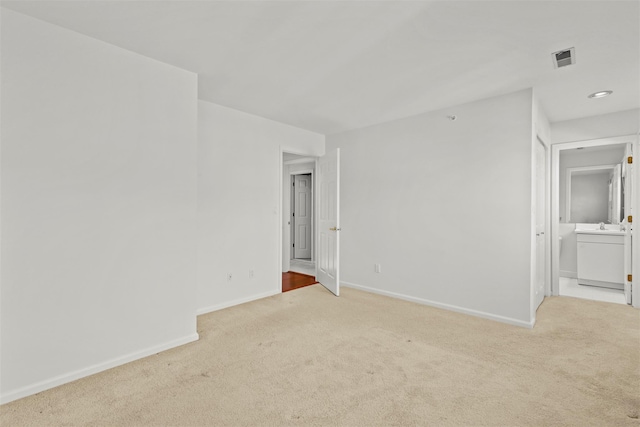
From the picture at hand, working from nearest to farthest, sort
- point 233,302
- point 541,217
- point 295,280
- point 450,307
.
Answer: point 450,307 < point 233,302 < point 541,217 < point 295,280

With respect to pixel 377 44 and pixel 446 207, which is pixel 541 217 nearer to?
pixel 446 207

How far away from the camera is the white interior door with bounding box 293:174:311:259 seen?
7320 mm

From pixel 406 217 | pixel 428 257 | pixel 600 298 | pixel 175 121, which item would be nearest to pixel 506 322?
pixel 428 257

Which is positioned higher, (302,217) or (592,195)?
(592,195)

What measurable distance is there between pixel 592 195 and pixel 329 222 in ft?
15.5

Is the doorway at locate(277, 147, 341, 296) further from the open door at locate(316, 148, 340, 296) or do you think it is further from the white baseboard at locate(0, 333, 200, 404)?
the white baseboard at locate(0, 333, 200, 404)

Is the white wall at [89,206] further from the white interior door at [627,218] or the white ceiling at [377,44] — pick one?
the white interior door at [627,218]

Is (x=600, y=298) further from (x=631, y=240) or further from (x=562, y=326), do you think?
(x=562, y=326)

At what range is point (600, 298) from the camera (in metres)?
4.23

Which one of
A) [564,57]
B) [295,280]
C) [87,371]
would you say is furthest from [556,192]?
[87,371]

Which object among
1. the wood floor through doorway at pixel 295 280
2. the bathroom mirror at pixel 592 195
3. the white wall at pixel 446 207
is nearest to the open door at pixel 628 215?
the bathroom mirror at pixel 592 195

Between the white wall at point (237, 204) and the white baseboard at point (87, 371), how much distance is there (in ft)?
2.78

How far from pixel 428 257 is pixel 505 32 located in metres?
2.54

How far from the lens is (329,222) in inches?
183
